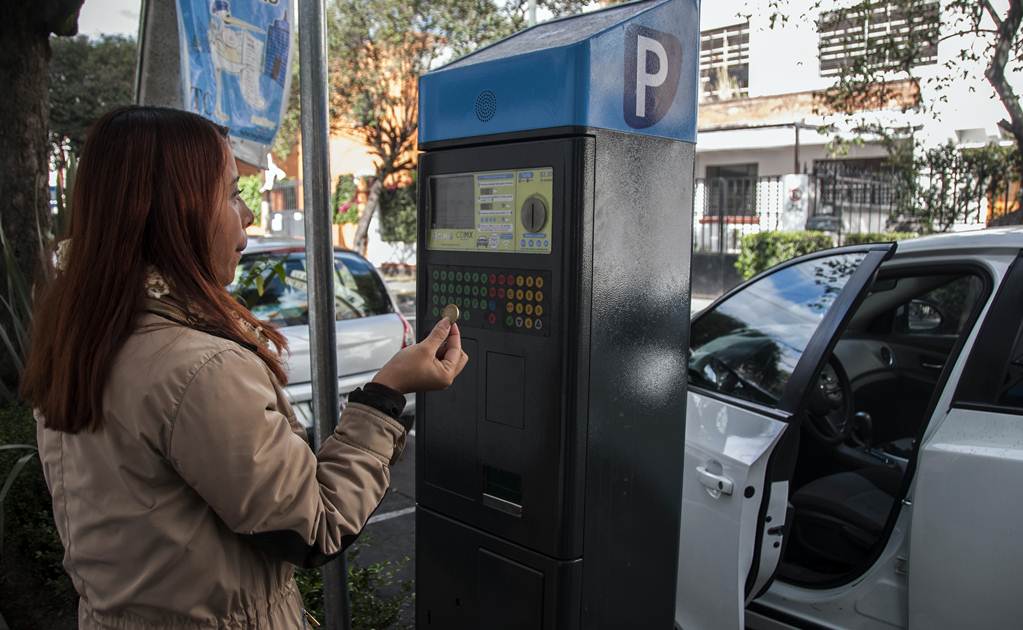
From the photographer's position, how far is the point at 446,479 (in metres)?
2.30

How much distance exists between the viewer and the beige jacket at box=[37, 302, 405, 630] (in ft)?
4.11

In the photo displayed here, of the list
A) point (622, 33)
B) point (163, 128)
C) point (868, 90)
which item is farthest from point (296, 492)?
point (868, 90)

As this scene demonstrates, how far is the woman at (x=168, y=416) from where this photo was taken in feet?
4.15

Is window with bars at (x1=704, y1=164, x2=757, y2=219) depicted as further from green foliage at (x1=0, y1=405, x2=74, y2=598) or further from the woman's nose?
the woman's nose

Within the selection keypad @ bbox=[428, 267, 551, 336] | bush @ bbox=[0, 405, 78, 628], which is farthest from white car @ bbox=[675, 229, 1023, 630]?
bush @ bbox=[0, 405, 78, 628]

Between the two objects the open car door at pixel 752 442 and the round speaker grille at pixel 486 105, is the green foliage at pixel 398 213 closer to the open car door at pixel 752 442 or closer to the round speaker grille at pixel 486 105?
the open car door at pixel 752 442

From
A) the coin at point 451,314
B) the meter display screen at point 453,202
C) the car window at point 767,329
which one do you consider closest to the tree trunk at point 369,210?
the car window at point 767,329

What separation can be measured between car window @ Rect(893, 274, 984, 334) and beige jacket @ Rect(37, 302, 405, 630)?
10.2 ft

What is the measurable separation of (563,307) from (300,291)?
372 centimetres

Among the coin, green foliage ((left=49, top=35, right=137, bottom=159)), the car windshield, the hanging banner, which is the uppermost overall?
green foliage ((left=49, top=35, right=137, bottom=159))

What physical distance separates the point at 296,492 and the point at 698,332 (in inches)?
97.5

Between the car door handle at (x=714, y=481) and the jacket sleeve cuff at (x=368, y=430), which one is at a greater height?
the jacket sleeve cuff at (x=368, y=430)

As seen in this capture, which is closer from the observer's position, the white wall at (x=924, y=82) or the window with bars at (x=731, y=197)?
the white wall at (x=924, y=82)

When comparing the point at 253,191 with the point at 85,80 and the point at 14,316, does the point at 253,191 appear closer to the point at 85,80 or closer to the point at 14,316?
the point at 85,80
